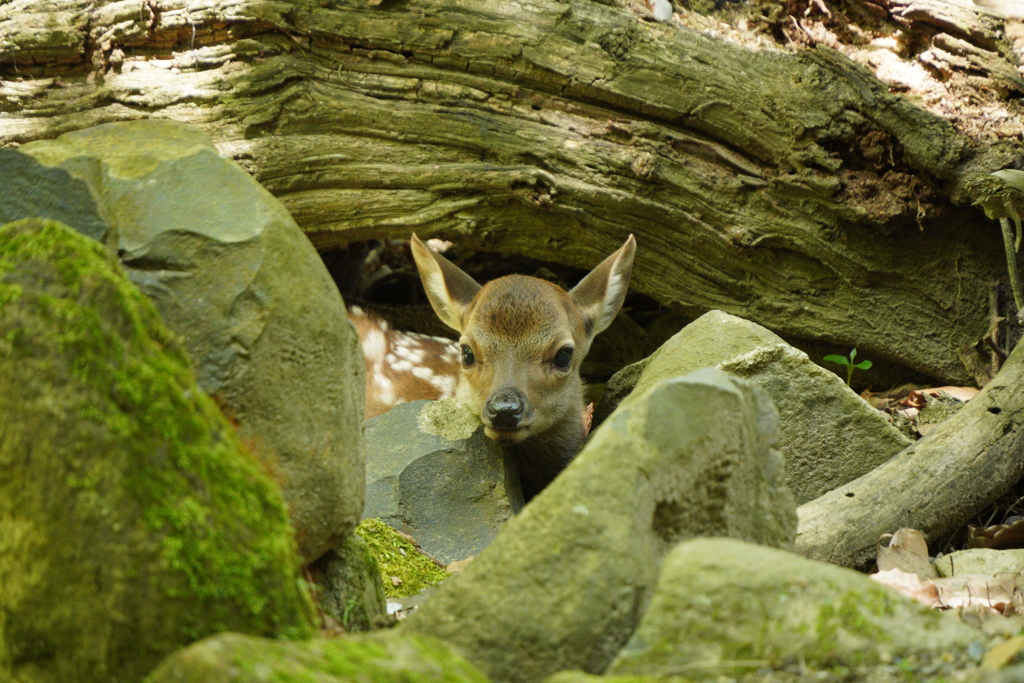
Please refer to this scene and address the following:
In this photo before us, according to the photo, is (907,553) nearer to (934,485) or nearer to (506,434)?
(934,485)

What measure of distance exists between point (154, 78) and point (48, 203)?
336 cm

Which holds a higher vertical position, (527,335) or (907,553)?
(907,553)

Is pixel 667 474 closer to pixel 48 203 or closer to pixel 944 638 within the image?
pixel 944 638

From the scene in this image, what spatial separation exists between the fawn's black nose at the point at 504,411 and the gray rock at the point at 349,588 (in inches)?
75.4

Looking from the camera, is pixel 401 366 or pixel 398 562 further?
pixel 401 366

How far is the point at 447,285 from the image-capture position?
5895 millimetres

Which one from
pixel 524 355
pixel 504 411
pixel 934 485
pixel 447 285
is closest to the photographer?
pixel 934 485

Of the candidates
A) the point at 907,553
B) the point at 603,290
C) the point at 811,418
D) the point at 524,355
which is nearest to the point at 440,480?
the point at 524,355

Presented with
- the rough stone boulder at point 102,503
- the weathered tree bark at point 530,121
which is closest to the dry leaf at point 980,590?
the rough stone boulder at point 102,503

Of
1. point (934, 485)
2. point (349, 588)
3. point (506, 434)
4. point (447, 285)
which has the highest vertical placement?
point (349, 588)

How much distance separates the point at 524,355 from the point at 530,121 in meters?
1.57

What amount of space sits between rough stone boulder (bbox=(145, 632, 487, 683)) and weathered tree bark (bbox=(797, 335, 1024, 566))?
2.16 m

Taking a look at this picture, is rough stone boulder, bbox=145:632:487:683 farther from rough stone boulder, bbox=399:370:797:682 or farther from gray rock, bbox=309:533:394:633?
gray rock, bbox=309:533:394:633

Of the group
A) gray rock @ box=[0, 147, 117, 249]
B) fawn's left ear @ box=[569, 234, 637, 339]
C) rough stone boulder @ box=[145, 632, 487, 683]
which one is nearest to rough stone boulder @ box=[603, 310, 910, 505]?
fawn's left ear @ box=[569, 234, 637, 339]
